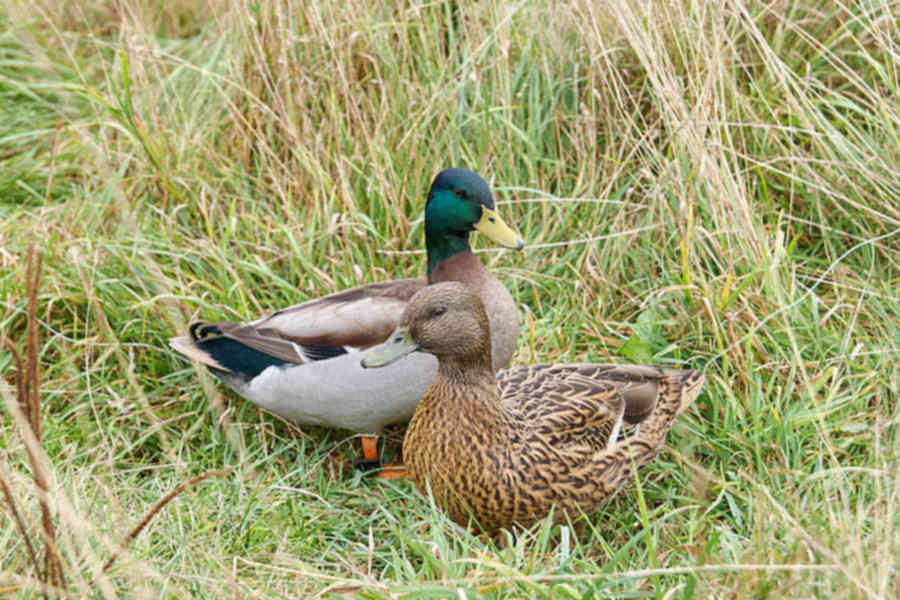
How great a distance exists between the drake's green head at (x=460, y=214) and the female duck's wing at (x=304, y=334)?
0.68 ft

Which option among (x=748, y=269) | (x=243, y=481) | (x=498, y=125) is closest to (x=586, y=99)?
(x=498, y=125)

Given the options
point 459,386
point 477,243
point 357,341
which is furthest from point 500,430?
point 477,243

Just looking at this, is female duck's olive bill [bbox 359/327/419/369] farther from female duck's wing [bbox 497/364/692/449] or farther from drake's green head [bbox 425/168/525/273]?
drake's green head [bbox 425/168/525/273]

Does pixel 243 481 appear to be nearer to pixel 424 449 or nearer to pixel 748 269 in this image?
pixel 424 449

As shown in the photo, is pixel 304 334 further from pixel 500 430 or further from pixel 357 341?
pixel 500 430

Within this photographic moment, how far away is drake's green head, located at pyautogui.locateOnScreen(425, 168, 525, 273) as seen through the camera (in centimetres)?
353

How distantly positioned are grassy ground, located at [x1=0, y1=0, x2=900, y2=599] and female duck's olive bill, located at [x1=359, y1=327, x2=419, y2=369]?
550 millimetres

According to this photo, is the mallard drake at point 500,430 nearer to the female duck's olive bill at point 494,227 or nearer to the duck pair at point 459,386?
the duck pair at point 459,386

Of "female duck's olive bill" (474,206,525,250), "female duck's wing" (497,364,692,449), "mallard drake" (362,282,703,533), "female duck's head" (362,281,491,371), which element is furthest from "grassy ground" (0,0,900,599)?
"female duck's head" (362,281,491,371)

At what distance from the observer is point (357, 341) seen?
348cm

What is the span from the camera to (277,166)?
4.42 metres

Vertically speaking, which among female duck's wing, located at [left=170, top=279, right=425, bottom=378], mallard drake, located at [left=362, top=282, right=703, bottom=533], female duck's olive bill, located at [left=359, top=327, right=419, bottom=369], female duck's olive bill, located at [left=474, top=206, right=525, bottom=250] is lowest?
mallard drake, located at [left=362, top=282, right=703, bottom=533]

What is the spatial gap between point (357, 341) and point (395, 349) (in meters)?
0.68

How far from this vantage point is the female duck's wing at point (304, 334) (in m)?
3.48
